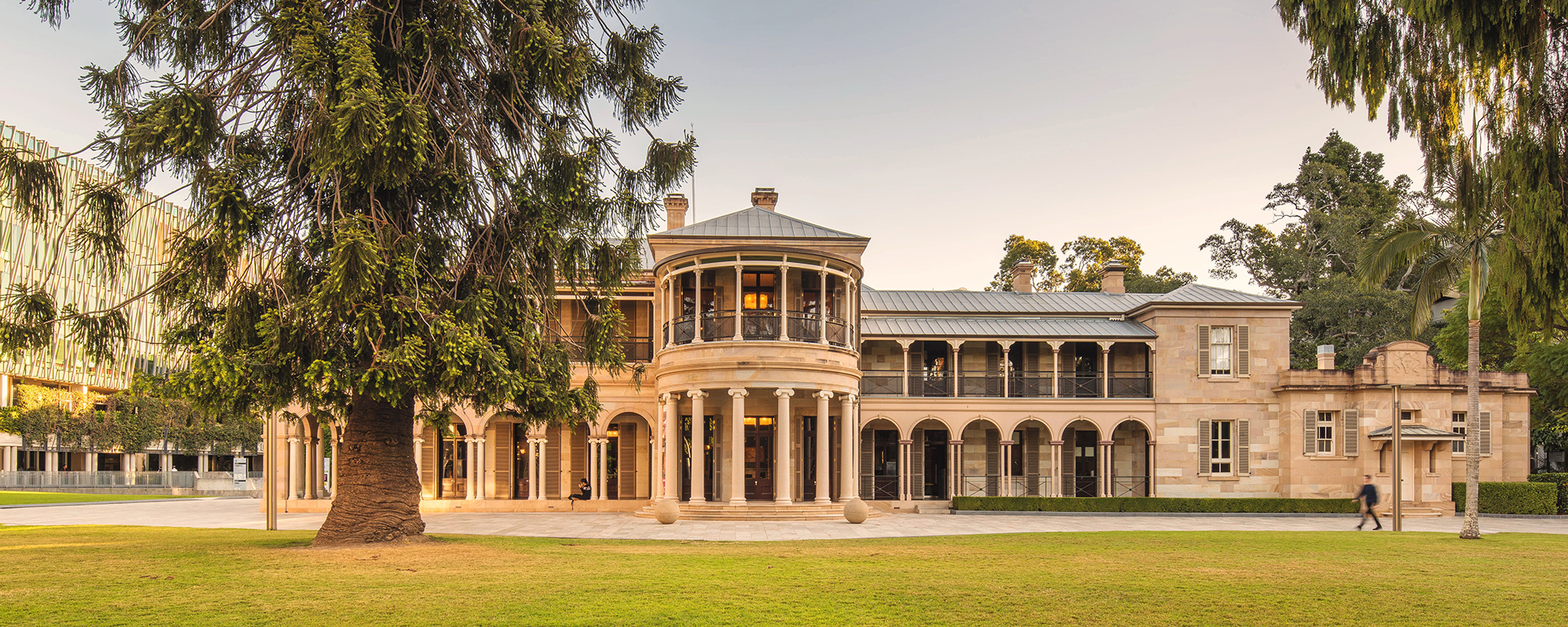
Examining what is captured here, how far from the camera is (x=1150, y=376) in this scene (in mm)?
35469

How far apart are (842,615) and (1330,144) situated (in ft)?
195

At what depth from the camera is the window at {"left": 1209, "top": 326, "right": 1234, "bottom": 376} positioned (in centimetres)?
3519

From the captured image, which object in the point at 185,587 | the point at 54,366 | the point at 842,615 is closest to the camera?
the point at 842,615

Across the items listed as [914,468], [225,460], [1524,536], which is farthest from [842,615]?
[225,460]

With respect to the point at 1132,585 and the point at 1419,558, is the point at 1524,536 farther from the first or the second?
the point at 1132,585

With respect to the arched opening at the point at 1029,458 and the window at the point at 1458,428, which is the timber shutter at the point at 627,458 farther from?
the window at the point at 1458,428

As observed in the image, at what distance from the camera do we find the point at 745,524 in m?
25.2

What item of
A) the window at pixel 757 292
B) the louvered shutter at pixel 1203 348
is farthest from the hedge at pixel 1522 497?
the window at pixel 757 292

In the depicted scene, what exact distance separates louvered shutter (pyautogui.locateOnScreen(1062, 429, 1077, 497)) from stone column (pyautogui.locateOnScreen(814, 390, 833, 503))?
40.8ft

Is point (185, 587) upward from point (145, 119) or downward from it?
downward

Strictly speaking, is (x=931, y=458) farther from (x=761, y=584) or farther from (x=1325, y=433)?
(x=761, y=584)

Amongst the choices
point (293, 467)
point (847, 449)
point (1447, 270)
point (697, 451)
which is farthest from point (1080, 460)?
point (293, 467)

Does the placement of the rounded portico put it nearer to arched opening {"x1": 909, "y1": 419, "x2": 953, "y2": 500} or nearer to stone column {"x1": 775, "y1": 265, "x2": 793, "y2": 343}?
stone column {"x1": 775, "y1": 265, "x2": 793, "y2": 343}

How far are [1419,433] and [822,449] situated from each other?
1970 centimetres
